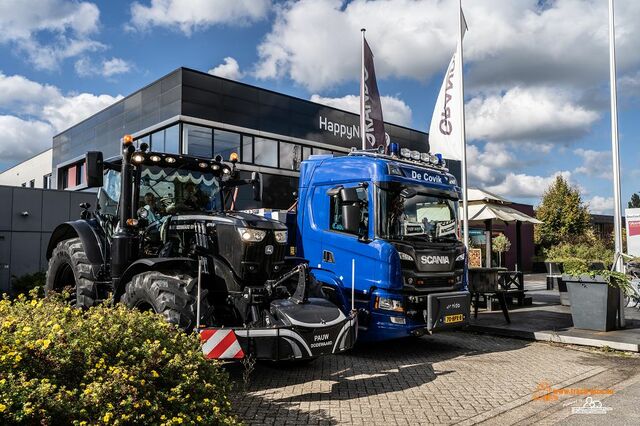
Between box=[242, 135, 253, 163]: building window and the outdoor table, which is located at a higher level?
box=[242, 135, 253, 163]: building window

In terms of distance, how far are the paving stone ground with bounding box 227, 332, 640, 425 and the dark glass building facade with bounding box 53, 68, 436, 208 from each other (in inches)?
476

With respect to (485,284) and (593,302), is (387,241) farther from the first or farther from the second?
(593,302)

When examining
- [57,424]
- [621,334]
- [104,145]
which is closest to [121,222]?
[57,424]

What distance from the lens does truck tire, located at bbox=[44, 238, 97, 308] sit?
7.12 metres

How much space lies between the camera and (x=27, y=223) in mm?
15117

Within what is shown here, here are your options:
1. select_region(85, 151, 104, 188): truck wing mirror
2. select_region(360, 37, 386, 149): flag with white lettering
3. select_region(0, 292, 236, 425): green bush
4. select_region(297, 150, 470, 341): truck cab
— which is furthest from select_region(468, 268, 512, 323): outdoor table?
select_region(0, 292, 236, 425): green bush

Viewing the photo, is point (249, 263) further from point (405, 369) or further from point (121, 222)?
point (405, 369)

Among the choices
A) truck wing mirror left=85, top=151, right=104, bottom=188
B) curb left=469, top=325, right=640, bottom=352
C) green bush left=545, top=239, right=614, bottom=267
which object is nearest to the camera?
truck wing mirror left=85, top=151, right=104, bottom=188

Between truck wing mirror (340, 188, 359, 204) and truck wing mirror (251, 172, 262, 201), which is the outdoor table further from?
truck wing mirror (251, 172, 262, 201)

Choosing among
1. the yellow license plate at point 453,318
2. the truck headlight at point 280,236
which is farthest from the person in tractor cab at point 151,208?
the yellow license plate at point 453,318

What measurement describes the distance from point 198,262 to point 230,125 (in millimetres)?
14162

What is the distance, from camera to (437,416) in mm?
4957

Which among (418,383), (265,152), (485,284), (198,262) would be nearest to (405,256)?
(418,383)

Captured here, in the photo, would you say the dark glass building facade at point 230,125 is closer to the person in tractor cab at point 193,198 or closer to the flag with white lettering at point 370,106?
the flag with white lettering at point 370,106
